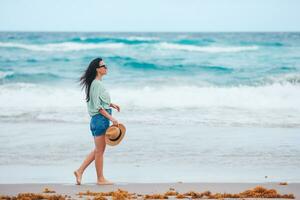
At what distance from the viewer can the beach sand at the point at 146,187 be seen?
6723 mm

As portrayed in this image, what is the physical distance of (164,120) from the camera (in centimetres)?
1290

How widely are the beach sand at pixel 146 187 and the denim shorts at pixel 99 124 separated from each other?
641mm

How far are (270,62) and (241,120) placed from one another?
56.1ft

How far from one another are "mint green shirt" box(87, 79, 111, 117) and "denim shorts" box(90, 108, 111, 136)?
0.22 ft

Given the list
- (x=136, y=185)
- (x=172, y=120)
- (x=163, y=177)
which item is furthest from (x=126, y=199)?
(x=172, y=120)

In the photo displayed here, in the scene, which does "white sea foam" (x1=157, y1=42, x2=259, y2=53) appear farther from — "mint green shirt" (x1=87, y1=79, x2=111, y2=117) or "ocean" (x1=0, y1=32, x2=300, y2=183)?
"mint green shirt" (x1=87, y1=79, x2=111, y2=117)

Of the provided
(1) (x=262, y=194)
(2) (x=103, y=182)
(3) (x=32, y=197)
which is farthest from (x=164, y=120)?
(3) (x=32, y=197)

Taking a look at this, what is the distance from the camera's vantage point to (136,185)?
714 centimetres

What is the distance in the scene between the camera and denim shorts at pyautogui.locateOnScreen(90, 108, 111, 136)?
23.7 feet

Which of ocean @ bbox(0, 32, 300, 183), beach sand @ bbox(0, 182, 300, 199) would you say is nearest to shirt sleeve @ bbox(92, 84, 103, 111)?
ocean @ bbox(0, 32, 300, 183)

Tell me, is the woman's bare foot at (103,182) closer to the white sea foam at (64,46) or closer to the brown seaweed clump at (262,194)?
the brown seaweed clump at (262,194)

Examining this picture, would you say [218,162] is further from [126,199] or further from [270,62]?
[270,62]

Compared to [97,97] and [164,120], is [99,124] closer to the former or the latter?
[97,97]

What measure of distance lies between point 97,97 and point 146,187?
118 cm
